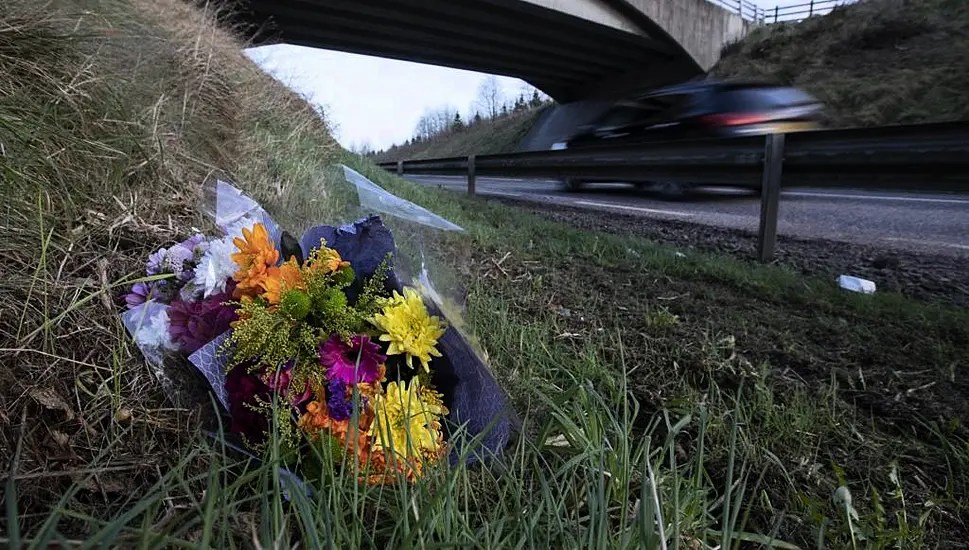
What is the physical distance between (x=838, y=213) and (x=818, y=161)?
2.29 m

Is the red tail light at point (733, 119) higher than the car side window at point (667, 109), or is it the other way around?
the car side window at point (667, 109)

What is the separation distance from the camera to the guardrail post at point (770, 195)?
3.56m

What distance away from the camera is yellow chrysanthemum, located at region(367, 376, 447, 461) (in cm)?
104

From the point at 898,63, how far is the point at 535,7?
10670 mm

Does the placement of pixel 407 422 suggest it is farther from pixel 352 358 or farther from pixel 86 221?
pixel 86 221

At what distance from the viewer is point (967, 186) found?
276cm

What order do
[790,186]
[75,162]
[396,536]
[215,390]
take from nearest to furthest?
1. [396,536]
2. [215,390]
3. [75,162]
4. [790,186]

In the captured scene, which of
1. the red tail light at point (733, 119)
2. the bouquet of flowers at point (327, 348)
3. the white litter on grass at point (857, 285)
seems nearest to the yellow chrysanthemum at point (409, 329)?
the bouquet of flowers at point (327, 348)

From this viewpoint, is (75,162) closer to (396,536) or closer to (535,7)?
(396,536)

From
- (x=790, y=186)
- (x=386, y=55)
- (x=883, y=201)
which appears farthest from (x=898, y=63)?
(x=386, y=55)

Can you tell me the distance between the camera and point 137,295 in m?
1.38

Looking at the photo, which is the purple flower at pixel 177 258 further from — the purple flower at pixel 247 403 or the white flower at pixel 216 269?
the purple flower at pixel 247 403

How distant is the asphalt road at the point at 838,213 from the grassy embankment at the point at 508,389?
2.27 metres

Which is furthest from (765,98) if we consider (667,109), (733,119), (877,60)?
(877,60)
